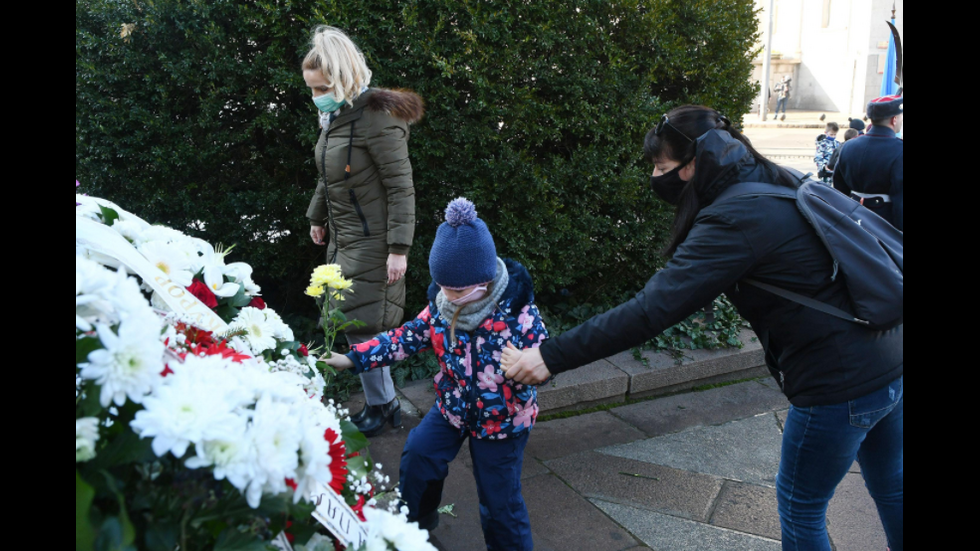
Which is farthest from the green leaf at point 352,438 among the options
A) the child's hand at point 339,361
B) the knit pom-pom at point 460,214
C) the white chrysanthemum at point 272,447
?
the knit pom-pom at point 460,214

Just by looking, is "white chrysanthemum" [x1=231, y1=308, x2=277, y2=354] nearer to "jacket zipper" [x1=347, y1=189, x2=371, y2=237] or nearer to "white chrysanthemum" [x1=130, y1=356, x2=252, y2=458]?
"white chrysanthemum" [x1=130, y1=356, x2=252, y2=458]

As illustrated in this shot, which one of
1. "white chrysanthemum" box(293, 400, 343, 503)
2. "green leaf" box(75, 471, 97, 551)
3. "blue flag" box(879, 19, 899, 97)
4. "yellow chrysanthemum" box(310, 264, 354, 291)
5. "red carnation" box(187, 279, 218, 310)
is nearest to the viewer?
"green leaf" box(75, 471, 97, 551)

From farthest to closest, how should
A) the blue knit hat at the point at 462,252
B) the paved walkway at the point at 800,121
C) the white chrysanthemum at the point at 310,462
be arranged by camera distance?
the paved walkway at the point at 800,121
the blue knit hat at the point at 462,252
the white chrysanthemum at the point at 310,462

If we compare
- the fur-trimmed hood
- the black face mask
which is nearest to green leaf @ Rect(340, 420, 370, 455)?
the black face mask

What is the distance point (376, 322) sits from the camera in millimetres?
3766

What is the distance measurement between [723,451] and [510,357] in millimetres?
2077

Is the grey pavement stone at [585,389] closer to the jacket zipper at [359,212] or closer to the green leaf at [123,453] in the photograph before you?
the jacket zipper at [359,212]

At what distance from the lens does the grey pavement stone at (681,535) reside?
305cm

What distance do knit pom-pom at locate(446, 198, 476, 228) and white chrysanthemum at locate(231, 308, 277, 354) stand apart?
1.08 m

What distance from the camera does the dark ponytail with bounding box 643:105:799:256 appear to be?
88.8 inches

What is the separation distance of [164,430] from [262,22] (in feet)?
11.9

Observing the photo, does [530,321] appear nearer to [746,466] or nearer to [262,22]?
[746,466]

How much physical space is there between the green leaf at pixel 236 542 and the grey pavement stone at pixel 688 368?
3759 mm

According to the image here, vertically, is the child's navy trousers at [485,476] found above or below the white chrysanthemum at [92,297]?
below
